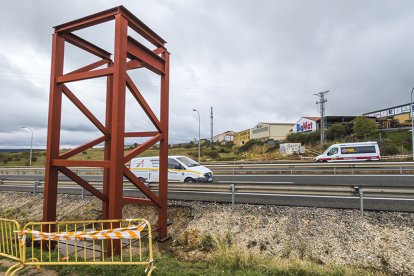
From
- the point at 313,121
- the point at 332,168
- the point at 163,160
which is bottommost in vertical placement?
the point at 332,168

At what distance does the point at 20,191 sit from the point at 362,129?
51.9 metres

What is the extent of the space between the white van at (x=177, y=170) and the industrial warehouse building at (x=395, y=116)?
65033 mm

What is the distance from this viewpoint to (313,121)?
66500 mm

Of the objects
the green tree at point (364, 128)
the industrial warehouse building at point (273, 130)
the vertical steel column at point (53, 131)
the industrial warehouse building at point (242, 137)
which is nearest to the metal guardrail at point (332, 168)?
the vertical steel column at point (53, 131)

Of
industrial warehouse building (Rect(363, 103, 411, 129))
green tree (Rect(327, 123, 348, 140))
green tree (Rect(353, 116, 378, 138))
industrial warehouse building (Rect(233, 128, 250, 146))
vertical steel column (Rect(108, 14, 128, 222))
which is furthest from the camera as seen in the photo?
industrial warehouse building (Rect(233, 128, 250, 146))

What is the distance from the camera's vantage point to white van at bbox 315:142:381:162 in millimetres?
25641

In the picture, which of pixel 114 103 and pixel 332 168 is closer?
pixel 114 103

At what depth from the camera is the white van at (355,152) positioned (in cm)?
2564

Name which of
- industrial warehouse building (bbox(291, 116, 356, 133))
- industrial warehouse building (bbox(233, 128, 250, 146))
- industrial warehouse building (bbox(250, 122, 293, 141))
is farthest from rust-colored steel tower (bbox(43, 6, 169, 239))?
industrial warehouse building (bbox(233, 128, 250, 146))

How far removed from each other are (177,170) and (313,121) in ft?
199

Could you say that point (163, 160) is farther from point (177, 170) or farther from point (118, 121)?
point (177, 170)

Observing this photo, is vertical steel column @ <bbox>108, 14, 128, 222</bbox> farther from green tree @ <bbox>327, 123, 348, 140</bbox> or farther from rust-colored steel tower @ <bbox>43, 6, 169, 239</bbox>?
green tree @ <bbox>327, 123, 348, 140</bbox>

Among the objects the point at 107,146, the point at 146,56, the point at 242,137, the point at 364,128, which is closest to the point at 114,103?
the point at 146,56

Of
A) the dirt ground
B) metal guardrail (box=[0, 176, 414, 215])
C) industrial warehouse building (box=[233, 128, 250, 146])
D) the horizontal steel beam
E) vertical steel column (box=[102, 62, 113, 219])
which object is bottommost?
the dirt ground
